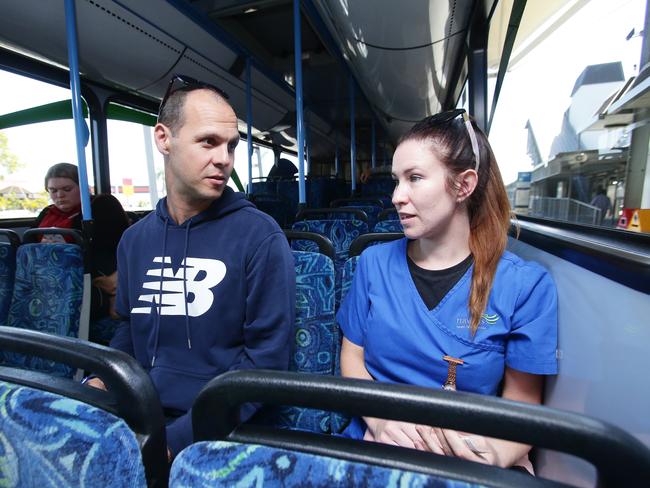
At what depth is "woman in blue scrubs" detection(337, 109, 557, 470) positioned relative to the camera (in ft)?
2.60

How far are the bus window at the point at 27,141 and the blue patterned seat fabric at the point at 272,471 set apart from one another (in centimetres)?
357

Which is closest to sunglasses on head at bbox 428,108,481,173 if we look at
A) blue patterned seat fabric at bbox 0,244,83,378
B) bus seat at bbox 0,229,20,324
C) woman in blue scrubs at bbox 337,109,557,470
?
woman in blue scrubs at bbox 337,109,557,470

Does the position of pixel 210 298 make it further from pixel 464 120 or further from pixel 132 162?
pixel 132 162

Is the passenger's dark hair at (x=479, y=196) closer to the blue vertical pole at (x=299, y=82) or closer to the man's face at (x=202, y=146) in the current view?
the man's face at (x=202, y=146)

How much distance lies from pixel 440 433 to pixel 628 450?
52 cm

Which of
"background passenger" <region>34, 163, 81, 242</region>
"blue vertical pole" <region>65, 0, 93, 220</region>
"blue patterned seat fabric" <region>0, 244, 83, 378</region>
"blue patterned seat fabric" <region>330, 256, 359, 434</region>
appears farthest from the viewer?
"background passenger" <region>34, 163, 81, 242</region>

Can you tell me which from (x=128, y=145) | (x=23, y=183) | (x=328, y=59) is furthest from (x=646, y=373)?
(x=328, y=59)

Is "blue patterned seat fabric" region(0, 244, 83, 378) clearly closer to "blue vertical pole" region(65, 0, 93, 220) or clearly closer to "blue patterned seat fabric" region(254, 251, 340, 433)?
"blue vertical pole" region(65, 0, 93, 220)

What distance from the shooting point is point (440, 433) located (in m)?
0.74

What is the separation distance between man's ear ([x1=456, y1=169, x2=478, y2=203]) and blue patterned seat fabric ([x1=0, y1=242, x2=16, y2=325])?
7.28ft

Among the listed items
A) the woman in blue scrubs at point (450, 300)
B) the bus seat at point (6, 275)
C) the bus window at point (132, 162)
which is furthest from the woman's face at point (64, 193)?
the woman in blue scrubs at point (450, 300)

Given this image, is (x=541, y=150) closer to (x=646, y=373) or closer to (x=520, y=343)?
(x=520, y=343)

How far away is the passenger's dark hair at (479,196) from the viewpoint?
86 centimetres

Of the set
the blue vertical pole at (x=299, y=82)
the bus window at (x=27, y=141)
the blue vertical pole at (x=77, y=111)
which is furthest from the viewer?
the blue vertical pole at (x=299, y=82)
